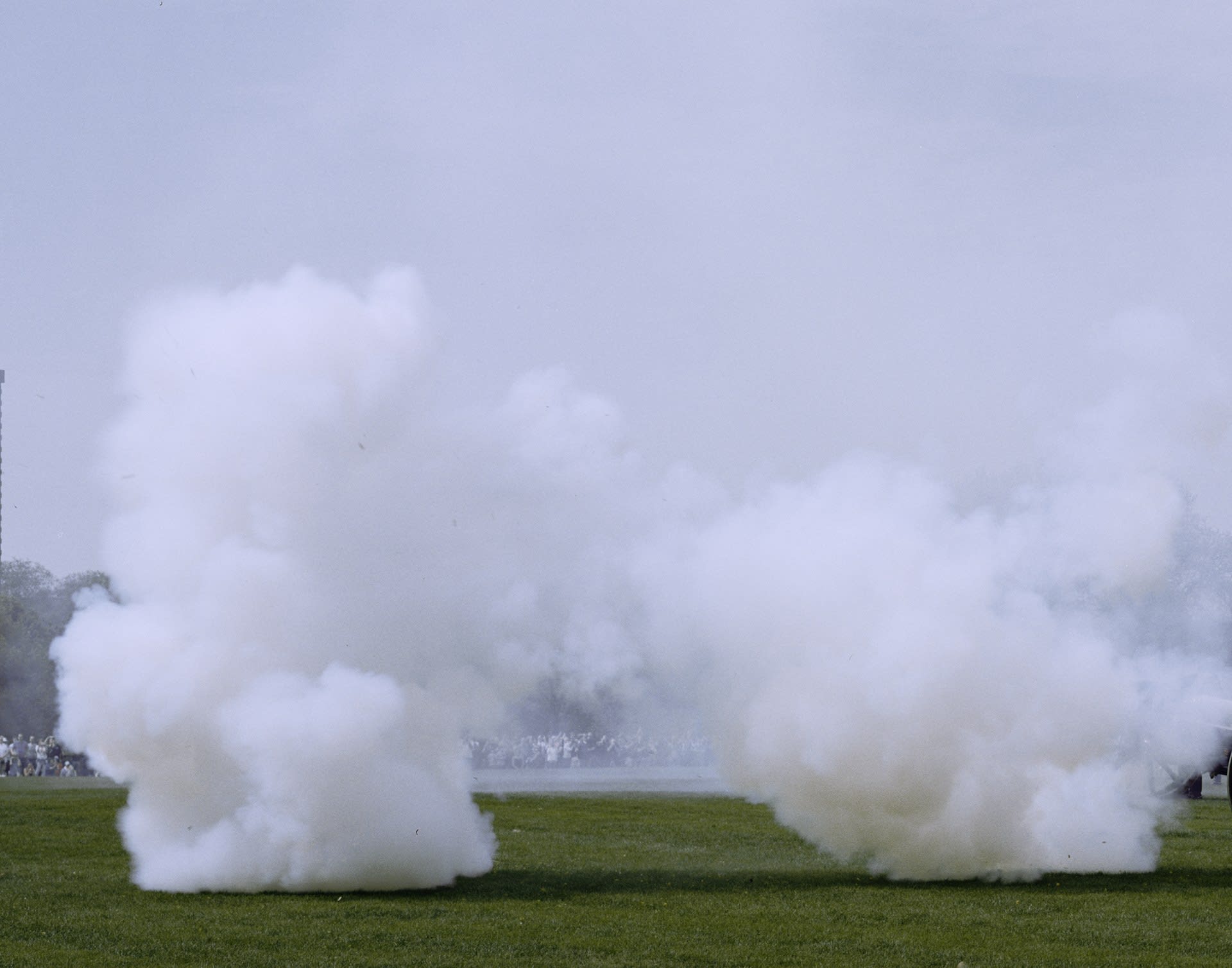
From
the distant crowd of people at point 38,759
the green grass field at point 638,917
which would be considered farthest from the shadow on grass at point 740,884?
the distant crowd of people at point 38,759

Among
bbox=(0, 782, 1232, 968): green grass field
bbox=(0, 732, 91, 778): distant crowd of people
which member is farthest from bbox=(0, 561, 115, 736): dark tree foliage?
bbox=(0, 782, 1232, 968): green grass field

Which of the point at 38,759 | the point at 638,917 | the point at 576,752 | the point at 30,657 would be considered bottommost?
the point at 638,917

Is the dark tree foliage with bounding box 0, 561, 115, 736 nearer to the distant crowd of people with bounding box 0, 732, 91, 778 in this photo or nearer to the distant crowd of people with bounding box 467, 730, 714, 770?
the distant crowd of people with bounding box 0, 732, 91, 778

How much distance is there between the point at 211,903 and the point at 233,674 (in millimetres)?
2785

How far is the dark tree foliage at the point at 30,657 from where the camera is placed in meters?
65.8

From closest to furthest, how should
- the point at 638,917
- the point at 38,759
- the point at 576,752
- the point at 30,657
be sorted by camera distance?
the point at 638,917 < the point at 576,752 < the point at 38,759 < the point at 30,657

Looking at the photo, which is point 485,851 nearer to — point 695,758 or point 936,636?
point 936,636

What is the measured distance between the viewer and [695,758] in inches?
2432

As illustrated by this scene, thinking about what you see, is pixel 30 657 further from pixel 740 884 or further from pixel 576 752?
pixel 740 884

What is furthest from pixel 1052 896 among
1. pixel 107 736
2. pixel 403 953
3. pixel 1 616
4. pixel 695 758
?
pixel 1 616

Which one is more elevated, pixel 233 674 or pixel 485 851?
pixel 233 674

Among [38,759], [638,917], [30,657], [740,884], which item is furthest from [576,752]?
[638,917]

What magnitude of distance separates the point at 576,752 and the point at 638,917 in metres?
42.5

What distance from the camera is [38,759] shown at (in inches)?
2440
